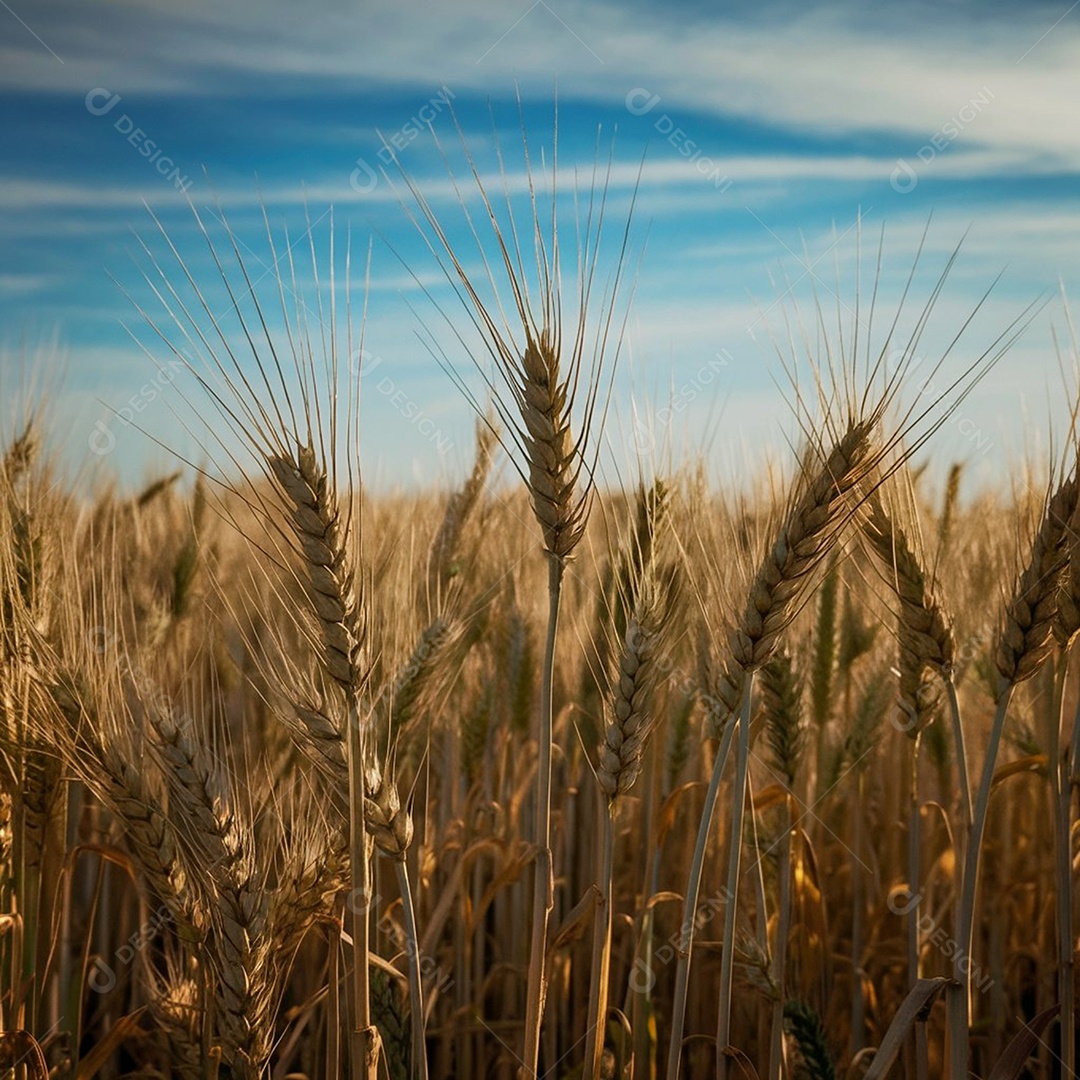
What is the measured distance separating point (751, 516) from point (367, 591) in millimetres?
863

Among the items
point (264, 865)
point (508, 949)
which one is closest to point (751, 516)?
point (264, 865)

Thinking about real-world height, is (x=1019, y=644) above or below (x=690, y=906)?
above

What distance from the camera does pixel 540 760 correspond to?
1.57 meters

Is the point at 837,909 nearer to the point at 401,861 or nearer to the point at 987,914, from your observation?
the point at 987,914

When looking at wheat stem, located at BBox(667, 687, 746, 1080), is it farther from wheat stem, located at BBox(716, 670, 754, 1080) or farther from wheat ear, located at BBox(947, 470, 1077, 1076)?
wheat ear, located at BBox(947, 470, 1077, 1076)

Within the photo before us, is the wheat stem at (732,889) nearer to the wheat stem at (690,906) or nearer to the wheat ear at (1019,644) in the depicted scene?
the wheat stem at (690,906)

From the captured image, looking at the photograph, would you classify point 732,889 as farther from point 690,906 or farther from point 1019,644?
point 1019,644

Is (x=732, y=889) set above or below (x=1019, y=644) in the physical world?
below

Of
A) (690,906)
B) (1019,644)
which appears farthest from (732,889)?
(1019,644)

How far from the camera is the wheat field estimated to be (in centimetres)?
151

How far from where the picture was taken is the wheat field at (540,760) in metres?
1.51

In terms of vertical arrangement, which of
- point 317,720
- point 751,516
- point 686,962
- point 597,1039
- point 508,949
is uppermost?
point 751,516

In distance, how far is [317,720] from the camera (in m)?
1.60

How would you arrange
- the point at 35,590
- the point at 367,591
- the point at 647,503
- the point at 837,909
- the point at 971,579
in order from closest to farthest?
the point at 367,591 → the point at 647,503 → the point at 35,590 → the point at 971,579 → the point at 837,909
